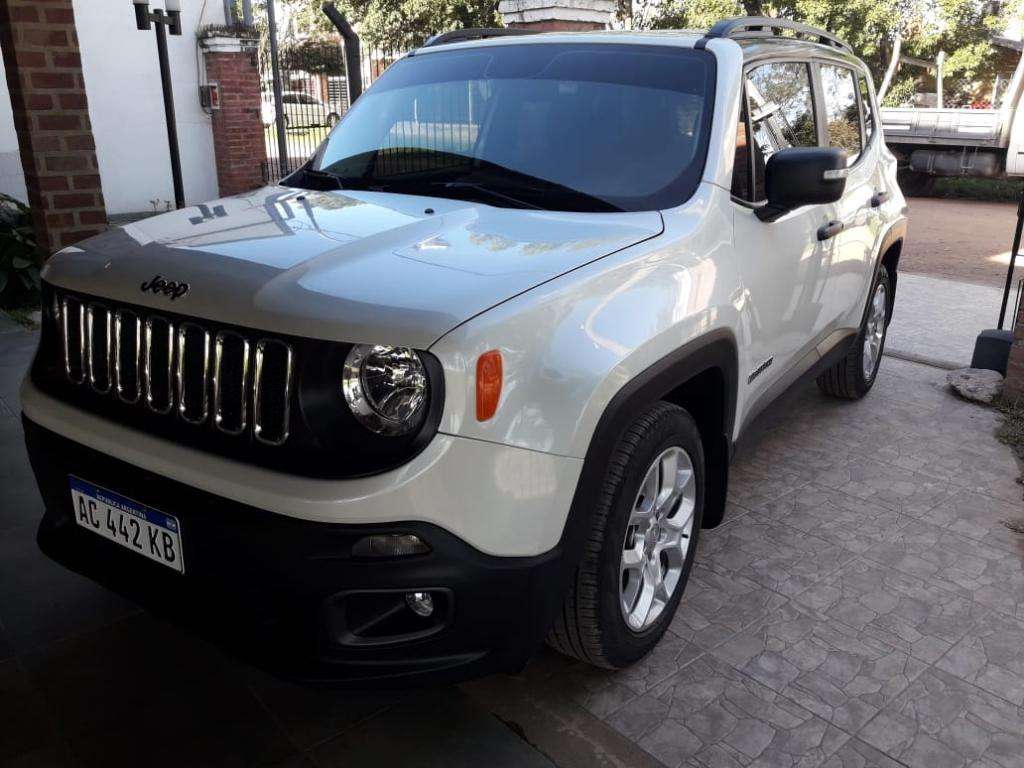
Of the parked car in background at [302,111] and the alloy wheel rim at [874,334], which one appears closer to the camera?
the alloy wheel rim at [874,334]

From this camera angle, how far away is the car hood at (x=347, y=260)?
190 cm

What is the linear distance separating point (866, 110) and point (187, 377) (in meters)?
3.88

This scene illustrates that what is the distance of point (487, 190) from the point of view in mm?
2854

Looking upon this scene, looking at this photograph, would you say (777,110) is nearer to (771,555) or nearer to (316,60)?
(771,555)

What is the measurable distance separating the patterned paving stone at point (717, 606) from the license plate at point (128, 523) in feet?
5.33

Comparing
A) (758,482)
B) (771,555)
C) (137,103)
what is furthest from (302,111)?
(771,555)

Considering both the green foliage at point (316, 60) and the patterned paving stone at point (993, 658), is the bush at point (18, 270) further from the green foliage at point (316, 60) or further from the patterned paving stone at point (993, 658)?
the green foliage at point (316, 60)

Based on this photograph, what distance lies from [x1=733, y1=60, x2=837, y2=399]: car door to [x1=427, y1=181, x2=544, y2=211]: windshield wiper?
2.29ft

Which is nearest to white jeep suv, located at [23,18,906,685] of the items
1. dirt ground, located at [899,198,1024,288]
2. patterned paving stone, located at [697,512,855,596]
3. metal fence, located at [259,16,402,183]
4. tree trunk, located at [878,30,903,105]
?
patterned paving stone, located at [697,512,855,596]

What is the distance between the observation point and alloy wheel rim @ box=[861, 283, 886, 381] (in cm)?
Result: 499

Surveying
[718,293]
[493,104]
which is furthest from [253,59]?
[718,293]

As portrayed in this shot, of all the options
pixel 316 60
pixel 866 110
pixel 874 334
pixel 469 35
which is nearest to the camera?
pixel 469 35

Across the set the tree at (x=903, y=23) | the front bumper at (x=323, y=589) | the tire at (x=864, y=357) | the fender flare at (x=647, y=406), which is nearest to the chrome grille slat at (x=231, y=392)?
the front bumper at (x=323, y=589)

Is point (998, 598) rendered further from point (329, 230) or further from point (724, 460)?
point (329, 230)
